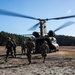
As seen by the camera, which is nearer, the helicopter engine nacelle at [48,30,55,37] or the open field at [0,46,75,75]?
the open field at [0,46,75,75]

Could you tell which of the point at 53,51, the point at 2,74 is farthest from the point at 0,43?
the point at 2,74

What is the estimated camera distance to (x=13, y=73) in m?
13.1

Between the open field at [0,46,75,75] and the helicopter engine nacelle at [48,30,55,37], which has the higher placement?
the helicopter engine nacelle at [48,30,55,37]

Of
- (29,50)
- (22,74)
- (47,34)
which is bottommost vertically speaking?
(22,74)

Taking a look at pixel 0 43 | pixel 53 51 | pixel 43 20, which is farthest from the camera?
pixel 0 43

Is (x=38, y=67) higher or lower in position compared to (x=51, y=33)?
lower

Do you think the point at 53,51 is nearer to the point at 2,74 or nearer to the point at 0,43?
the point at 2,74

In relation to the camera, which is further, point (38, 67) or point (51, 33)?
point (51, 33)

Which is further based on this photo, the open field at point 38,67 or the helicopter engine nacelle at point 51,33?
the helicopter engine nacelle at point 51,33

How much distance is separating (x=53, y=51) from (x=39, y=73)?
20.6 metres

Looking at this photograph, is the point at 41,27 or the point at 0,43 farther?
the point at 0,43

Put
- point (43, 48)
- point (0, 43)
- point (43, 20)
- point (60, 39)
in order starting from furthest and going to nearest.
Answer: point (60, 39) → point (0, 43) → point (43, 20) → point (43, 48)

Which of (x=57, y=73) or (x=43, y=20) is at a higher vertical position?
(x=43, y=20)

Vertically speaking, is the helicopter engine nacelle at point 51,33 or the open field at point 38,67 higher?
the helicopter engine nacelle at point 51,33
